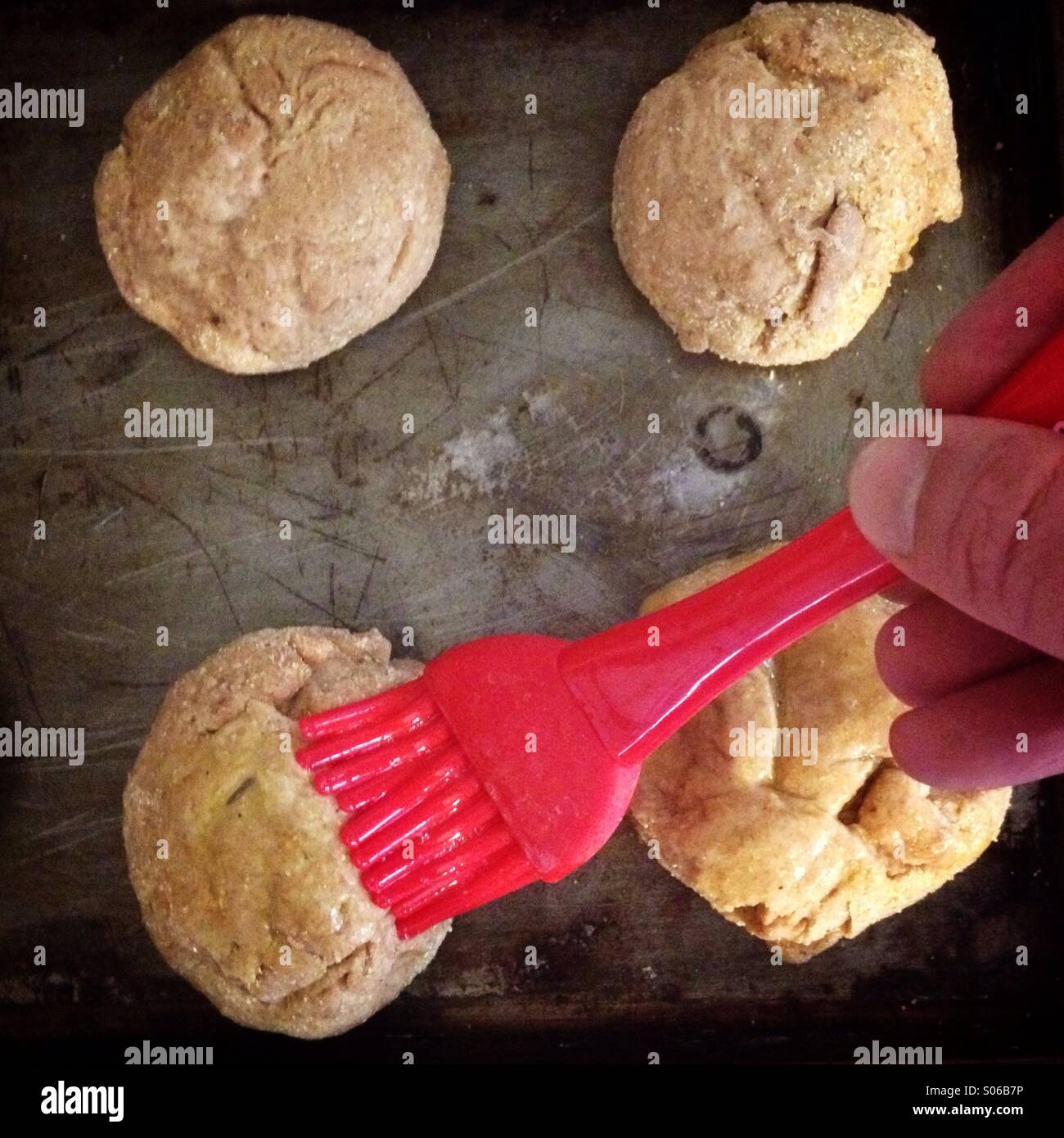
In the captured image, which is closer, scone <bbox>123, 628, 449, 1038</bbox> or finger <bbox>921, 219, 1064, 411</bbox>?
finger <bbox>921, 219, 1064, 411</bbox>

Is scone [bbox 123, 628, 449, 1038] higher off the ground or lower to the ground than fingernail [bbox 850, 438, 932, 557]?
lower

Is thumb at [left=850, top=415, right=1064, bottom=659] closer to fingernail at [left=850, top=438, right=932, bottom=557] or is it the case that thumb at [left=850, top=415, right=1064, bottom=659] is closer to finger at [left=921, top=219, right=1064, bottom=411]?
fingernail at [left=850, top=438, right=932, bottom=557]

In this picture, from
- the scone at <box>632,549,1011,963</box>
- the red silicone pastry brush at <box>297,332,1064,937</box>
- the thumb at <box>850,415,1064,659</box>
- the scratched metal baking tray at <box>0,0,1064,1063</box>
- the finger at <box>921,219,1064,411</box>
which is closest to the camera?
the thumb at <box>850,415,1064,659</box>

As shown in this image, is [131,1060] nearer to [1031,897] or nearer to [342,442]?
[342,442]

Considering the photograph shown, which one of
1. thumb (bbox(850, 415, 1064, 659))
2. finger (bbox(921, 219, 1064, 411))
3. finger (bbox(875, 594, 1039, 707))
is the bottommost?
finger (bbox(875, 594, 1039, 707))

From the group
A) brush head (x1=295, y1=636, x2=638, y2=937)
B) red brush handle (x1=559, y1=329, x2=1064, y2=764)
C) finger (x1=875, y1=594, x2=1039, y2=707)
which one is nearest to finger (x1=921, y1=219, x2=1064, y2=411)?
red brush handle (x1=559, y1=329, x2=1064, y2=764)

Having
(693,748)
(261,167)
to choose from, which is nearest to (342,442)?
(261,167)

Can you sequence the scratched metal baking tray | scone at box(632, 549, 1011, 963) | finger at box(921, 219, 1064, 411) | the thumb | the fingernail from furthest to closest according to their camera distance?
the scratched metal baking tray
scone at box(632, 549, 1011, 963)
finger at box(921, 219, 1064, 411)
the fingernail
the thumb
